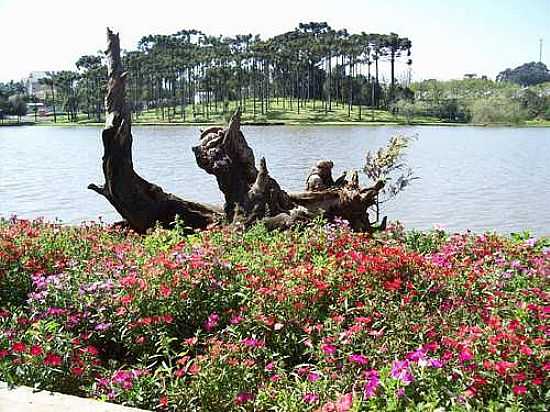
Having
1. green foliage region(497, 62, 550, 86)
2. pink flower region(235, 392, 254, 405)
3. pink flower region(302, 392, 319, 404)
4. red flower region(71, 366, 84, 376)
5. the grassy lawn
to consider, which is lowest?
pink flower region(235, 392, 254, 405)

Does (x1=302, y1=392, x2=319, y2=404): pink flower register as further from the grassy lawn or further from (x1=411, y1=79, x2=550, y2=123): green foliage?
(x1=411, y1=79, x2=550, y2=123): green foliage

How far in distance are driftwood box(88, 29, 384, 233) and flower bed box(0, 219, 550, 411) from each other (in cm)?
258

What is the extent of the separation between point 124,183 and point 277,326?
18.3 ft

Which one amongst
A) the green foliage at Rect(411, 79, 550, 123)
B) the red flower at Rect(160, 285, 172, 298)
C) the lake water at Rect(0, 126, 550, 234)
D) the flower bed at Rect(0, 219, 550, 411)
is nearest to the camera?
the flower bed at Rect(0, 219, 550, 411)

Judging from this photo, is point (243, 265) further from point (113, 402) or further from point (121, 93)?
point (121, 93)

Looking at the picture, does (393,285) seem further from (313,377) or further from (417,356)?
(417,356)

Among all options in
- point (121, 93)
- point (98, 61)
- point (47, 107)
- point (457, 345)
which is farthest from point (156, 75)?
point (457, 345)

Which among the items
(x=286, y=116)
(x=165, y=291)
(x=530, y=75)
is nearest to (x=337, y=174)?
(x=165, y=291)

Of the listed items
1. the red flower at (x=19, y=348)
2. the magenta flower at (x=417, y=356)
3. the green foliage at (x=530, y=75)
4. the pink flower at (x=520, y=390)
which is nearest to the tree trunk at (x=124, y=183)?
the red flower at (x=19, y=348)

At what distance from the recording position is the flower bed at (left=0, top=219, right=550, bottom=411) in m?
3.45

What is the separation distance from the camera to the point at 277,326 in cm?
452

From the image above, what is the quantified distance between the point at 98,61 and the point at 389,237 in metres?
106

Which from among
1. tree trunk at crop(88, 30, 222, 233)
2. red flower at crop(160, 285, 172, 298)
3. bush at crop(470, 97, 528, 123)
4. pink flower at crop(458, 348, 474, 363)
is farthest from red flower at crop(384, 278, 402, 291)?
bush at crop(470, 97, 528, 123)

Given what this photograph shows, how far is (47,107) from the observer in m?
121
